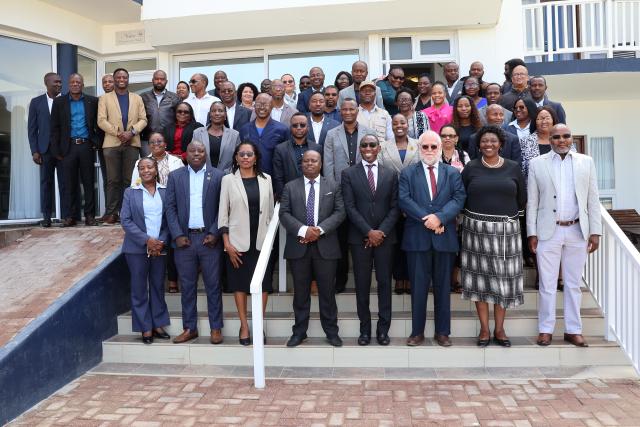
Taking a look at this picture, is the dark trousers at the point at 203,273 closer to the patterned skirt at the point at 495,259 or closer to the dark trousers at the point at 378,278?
the dark trousers at the point at 378,278

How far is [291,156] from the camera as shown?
18.1 feet

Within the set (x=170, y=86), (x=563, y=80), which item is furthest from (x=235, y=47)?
(x=563, y=80)

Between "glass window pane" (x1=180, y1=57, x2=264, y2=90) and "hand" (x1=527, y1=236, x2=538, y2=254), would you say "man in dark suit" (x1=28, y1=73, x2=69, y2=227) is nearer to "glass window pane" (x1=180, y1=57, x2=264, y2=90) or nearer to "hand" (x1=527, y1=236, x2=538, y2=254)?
"glass window pane" (x1=180, y1=57, x2=264, y2=90)

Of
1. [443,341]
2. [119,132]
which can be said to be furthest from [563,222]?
[119,132]

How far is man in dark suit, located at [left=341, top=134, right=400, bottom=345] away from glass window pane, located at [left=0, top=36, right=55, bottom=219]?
592 cm

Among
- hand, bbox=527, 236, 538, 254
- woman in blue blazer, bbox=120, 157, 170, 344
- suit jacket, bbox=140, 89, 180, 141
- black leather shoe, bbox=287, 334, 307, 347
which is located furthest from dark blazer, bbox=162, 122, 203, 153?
hand, bbox=527, 236, 538, 254

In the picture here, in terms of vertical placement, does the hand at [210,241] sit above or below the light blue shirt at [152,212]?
below

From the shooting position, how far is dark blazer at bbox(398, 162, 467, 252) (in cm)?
486

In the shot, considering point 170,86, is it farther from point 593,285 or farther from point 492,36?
point 593,285

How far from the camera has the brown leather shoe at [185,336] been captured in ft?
17.1

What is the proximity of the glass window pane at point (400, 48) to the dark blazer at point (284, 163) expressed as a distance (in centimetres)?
448

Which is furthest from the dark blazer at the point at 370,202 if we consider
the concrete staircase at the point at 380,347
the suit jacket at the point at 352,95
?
the suit jacket at the point at 352,95

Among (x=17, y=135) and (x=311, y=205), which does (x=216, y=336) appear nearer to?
(x=311, y=205)

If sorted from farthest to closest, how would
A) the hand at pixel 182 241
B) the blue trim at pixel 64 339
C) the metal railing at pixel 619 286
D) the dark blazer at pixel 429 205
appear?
the hand at pixel 182 241 → the dark blazer at pixel 429 205 → the metal railing at pixel 619 286 → the blue trim at pixel 64 339
